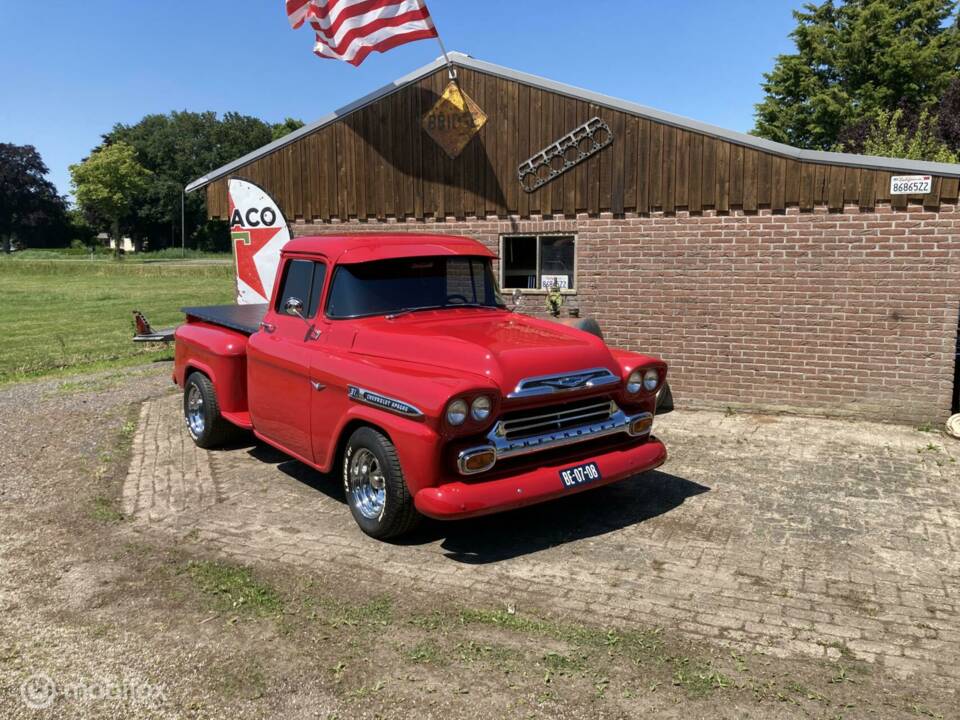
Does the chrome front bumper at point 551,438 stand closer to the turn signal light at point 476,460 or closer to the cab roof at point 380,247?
the turn signal light at point 476,460

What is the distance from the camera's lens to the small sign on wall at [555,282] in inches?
393

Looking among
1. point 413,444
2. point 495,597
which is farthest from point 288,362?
point 495,597

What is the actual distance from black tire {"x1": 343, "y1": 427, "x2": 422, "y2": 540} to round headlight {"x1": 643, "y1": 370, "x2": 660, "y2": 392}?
1.89m

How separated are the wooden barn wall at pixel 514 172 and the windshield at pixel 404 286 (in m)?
3.82

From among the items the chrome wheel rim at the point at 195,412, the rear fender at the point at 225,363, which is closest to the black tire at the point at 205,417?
the chrome wheel rim at the point at 195,412

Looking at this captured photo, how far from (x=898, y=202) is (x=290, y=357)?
6.45 m

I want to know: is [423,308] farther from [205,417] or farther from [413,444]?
[205,417]

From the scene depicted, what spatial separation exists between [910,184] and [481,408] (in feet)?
19.6

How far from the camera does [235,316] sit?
7.65 m

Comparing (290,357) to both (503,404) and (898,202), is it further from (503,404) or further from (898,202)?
(898,202)

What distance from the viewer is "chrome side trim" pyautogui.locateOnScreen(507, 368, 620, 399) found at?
4801mm

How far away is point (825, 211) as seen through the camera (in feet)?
27.5

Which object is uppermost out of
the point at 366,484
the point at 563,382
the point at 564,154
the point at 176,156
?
the point at 176,156

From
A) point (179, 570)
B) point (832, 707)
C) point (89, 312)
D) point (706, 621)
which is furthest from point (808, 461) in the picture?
point (89, 312)
